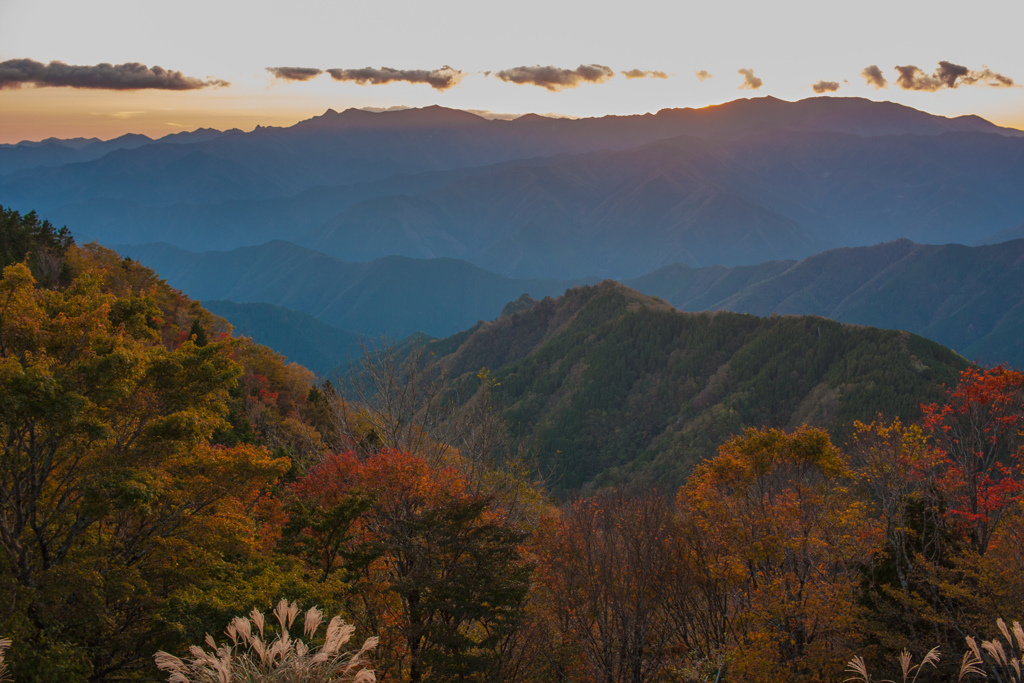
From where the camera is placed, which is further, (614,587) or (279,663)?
(614,587)

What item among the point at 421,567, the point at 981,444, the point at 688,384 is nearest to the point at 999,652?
the point at 421,567

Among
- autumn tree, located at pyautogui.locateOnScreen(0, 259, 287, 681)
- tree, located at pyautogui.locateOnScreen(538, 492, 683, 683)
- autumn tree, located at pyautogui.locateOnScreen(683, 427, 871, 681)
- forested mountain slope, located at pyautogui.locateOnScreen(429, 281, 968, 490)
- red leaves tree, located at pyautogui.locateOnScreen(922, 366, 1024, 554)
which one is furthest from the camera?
forested mountain slope, located at pyautogui.locateOnScreen(429, 281, 968, 490)

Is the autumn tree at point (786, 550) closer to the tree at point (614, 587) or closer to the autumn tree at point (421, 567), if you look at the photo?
the tree at point (614, 587)

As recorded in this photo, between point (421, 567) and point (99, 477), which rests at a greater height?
point (99, 477)

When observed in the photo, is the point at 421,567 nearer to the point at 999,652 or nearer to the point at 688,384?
the point at 999,652

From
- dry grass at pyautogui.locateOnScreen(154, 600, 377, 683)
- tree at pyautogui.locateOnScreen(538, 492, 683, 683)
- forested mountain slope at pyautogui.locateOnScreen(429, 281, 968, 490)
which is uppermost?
dry grass at pyautogui.locateOnScreen(154, 600, 377, 683)

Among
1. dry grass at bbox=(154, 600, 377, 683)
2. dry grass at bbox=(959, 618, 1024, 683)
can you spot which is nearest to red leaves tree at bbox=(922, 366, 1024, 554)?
dry grass at bbox=(959, 618, 1024, 683)

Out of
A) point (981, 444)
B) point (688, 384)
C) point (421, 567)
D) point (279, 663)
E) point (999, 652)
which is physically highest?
point (279, 663)

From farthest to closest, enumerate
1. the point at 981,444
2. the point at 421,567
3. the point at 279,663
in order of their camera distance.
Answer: the point at 981,444
the point at 421,567
the point at 279,663

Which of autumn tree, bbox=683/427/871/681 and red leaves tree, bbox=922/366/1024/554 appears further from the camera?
red leaves tree, bbox=922/366/1024/554

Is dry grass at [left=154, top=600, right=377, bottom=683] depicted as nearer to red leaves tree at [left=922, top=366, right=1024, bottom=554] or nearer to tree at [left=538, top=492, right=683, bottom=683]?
tree at [left=538, top=492, right=683, bottom=683]

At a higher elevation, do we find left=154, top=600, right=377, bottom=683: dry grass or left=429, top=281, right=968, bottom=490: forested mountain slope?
left=154, top=600, right=377, bottom=683: dry grass

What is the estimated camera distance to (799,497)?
2441 centimetres

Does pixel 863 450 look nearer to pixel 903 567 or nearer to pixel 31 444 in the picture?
pixel 903 567
